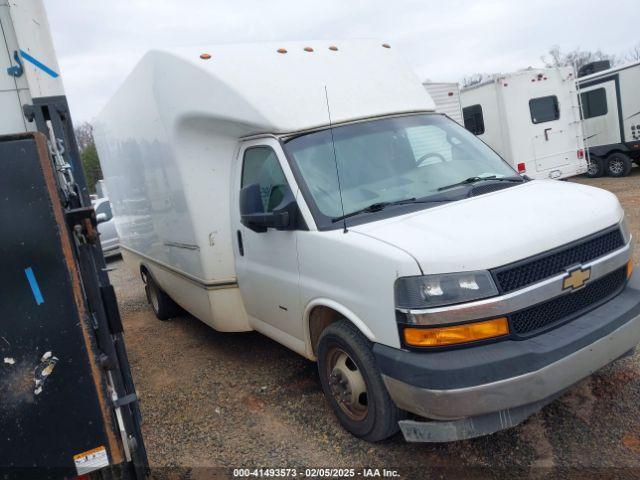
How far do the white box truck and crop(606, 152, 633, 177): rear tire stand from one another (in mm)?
12707

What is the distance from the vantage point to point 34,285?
6.82 feet

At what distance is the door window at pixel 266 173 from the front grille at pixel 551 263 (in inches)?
69.1

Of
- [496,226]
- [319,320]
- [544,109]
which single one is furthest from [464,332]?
[544,109]

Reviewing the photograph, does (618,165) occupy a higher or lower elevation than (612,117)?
lower

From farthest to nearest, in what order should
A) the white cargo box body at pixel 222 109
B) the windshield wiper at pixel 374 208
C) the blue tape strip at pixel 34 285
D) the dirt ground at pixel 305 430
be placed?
the white cargo box body at pixel 222 109 < the windshield wiper at pixel 374 208 < the dirt ground at pixel 305 430 < the blue tape strip at pixel 34 285

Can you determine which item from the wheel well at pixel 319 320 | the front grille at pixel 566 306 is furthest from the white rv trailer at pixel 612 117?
the wheel well at pixel 319 320

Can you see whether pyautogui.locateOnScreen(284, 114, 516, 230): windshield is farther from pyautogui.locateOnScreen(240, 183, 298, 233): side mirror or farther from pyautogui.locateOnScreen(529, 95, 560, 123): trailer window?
pyautogui.locateOnScreen(529, 95, 560, 123): trailer window

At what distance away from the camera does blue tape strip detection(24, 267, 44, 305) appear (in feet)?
6.78

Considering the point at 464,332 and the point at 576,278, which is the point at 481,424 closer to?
the point at 464,332

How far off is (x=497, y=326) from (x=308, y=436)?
65.6 inches

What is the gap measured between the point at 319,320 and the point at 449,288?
126 cm

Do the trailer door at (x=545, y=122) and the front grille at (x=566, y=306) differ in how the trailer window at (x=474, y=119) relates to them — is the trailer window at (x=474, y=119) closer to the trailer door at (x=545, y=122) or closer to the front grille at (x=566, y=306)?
the trailer door at (x=545, y=122)

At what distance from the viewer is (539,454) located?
3193mm

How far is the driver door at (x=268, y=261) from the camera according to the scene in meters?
3.94
